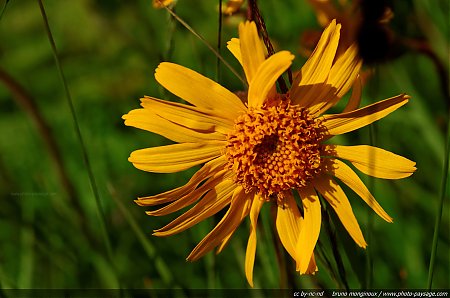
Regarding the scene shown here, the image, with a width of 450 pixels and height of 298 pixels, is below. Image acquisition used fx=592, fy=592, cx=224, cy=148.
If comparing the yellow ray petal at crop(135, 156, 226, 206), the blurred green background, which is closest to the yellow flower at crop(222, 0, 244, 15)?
the blurred green background

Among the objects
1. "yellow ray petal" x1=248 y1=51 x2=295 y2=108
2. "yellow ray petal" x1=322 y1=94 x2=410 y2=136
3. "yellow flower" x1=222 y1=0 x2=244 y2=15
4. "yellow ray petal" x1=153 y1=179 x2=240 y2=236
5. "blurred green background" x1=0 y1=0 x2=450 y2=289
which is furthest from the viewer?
"blurred green background" x1=0 y1=0 x2=450 y2=289

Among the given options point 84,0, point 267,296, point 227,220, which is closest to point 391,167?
point 227,220

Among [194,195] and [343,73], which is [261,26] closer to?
[343,73]

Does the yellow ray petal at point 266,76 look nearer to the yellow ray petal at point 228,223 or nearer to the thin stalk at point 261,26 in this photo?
the thin stalk at point 261,26

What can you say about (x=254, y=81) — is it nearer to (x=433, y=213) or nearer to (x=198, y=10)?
(x=433, y=213)

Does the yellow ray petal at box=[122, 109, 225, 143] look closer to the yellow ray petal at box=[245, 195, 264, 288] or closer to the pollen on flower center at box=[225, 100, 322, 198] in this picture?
the pollen on flower center at box=[225, 100, 322, 198]
